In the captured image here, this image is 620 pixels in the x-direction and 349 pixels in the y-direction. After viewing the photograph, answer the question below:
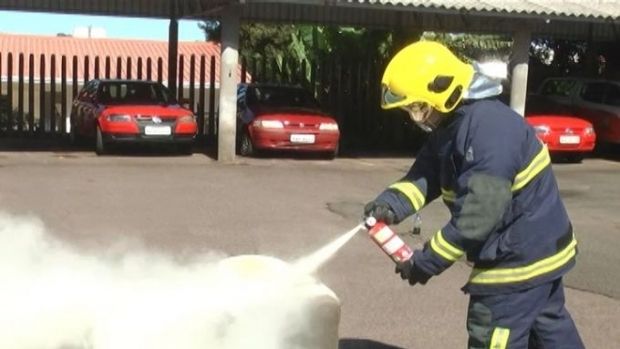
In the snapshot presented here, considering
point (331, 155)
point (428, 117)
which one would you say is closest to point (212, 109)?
point (331, 155)

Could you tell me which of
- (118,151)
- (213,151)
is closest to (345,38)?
(213,151)

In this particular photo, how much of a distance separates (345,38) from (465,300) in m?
17.8

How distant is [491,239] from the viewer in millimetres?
3424

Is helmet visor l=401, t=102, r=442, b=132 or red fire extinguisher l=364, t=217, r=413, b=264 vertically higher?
helmet visor l=401, t=102, r=442, b=132

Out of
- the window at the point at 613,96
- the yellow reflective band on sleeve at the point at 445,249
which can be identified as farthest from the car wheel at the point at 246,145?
the yellow reflective band on sleeve at the point at 445,249

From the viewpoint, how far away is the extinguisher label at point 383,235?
3.58 m

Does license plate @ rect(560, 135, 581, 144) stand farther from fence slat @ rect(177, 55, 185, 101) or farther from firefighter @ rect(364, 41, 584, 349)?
firefighter @ rect(364, 41, 584, 349)

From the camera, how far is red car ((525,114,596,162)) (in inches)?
695

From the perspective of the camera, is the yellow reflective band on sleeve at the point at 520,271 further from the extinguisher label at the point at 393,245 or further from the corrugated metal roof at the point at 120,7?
the corrugated metal roof at the point at 120,7

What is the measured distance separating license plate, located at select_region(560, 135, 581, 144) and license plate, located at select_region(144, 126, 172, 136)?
7629mm

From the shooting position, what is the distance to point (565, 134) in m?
17.7

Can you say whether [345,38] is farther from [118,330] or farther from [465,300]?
[118,330]

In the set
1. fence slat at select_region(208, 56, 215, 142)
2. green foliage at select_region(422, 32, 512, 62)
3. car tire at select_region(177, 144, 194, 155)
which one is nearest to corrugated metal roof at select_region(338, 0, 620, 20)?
car tire at select_region(177, 144, 194, 155)

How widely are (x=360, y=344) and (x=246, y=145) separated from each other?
1203 cm
